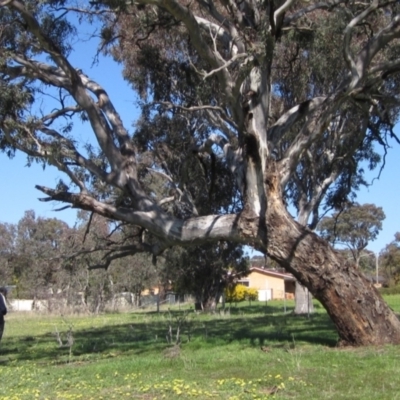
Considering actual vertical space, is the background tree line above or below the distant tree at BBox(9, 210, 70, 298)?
below

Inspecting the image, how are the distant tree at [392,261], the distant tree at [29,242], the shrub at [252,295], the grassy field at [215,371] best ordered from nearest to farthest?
the grassy field at [215,371] < the distant tree at [29,242] < the shrub at [252,295] < the distant tree at [392,261]

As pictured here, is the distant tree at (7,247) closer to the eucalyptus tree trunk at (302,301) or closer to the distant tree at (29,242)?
the distant tree at (29,242)

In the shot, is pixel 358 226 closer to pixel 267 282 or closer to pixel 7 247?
pixel 267 282

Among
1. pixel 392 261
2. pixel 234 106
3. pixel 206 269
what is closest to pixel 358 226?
pixel 392 261

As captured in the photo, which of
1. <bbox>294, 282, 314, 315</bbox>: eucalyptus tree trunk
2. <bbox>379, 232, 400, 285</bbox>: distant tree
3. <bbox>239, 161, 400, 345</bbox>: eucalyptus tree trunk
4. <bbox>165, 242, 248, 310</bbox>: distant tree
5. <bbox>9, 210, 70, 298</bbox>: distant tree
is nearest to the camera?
<bbox>239, 161, 400, 345</bbox>: eucalyptus tree trunk

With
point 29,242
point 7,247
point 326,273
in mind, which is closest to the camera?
point 326,273

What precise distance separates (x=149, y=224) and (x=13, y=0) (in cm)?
488

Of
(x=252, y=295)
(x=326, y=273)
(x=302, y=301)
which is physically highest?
(x=252, y=295)

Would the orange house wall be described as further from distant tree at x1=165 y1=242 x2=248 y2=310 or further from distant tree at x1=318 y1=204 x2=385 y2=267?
distant tree at x1=165 y1=242 x2=248 y2=310

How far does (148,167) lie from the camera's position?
23344 millimetres

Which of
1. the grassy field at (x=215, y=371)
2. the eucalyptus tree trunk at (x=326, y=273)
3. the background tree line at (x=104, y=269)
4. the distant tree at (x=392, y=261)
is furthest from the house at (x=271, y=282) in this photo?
the eucalyptus tree trunk at (x=326, y=273)

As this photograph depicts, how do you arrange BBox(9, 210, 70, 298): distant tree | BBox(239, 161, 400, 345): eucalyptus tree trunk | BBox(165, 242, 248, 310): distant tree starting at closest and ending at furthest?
BBox(239, 161, 400, 345): eucalyptus tree trunk < BBox(165, 242, 248, 310): distant tree < BBox(9, 210, 70, 298): distant tree

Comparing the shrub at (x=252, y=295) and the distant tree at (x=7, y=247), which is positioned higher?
the distant tree at (x=7, y=247)

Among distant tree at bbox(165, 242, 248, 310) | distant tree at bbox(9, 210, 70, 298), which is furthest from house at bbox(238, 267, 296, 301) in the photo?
distant tree at bbox(165, 242, 248, 310)
